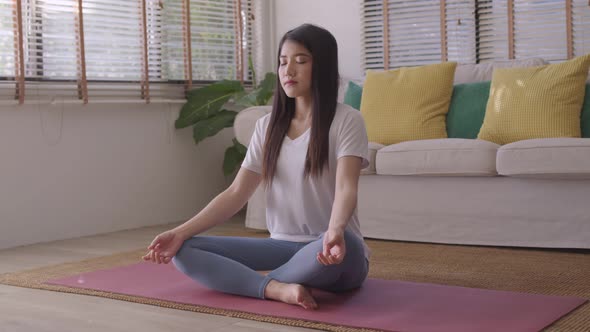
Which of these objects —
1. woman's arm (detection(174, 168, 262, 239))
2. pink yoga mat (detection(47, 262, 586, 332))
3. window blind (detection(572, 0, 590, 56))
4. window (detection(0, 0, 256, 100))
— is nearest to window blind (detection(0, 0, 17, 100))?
window (detection(0, 0, 256, 100))

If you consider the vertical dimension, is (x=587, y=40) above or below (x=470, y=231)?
above

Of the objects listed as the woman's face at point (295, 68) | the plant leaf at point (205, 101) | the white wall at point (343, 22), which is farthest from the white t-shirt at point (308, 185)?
the white wall at point (343, 22)

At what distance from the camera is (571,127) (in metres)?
3.97

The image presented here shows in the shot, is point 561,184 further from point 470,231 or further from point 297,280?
point 297,280

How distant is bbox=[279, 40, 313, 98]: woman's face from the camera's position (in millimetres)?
2607

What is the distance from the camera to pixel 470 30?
521 centimetres

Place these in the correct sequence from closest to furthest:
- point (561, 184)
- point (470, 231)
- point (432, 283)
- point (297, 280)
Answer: point (297, 280)
point (432, 283)
point (561, 184)
point (470, 231)

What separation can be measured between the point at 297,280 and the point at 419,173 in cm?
156

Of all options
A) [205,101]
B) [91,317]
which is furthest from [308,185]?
[205,101]

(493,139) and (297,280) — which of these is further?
(493,139)

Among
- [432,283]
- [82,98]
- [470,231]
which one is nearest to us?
[432,283]

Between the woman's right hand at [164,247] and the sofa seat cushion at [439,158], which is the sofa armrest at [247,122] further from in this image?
the woman's right hand at [164,247]

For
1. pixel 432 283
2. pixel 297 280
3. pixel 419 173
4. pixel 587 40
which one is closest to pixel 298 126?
pixel 297 280

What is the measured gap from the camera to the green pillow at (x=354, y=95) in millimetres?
4758
